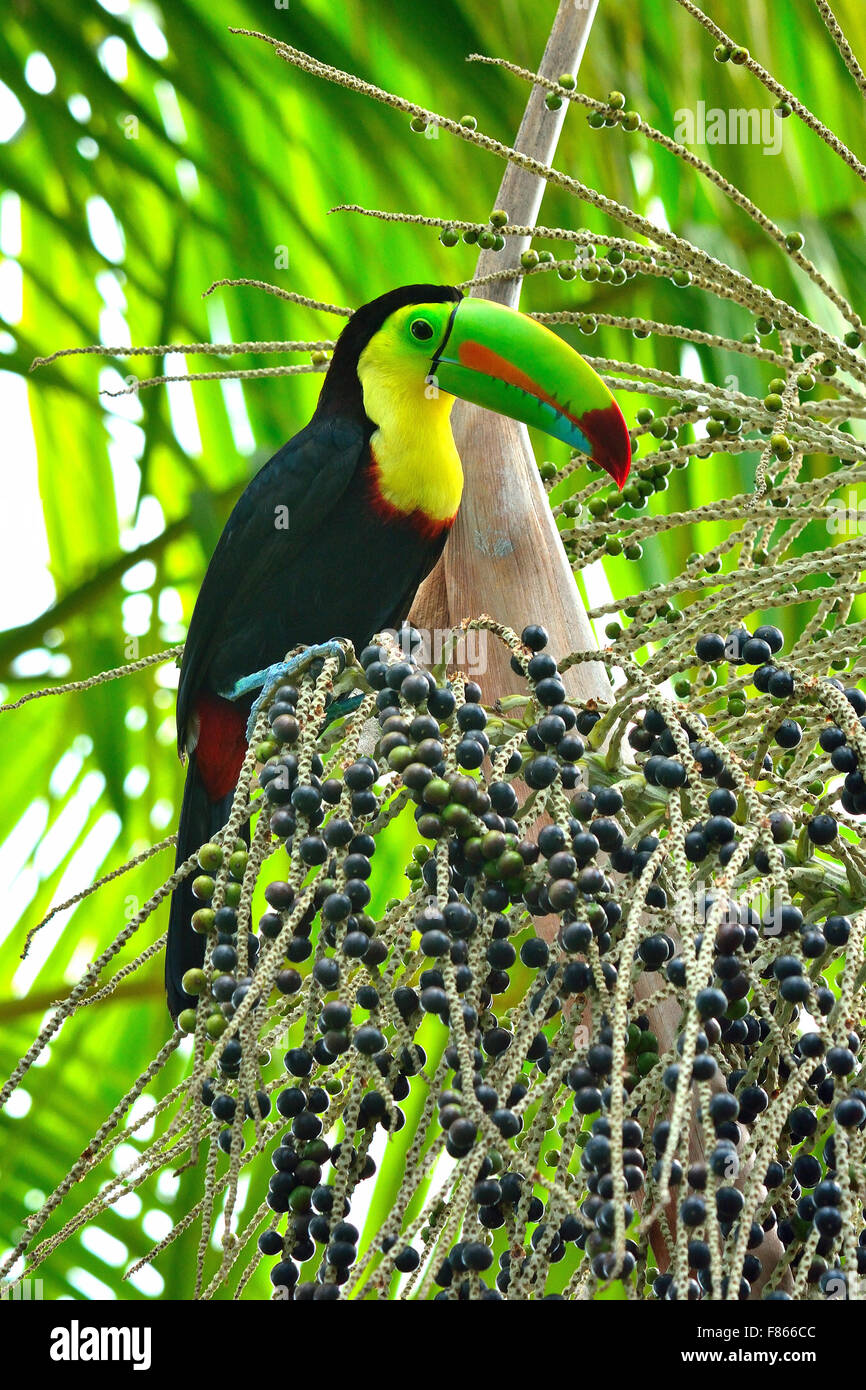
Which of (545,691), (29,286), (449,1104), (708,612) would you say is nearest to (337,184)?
(29,286)

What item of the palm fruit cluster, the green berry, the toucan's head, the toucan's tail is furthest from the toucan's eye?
the green berry

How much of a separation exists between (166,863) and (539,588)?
910 mm

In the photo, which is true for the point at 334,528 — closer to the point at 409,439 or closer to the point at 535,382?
the point at 409,439

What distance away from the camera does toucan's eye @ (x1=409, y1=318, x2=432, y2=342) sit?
1566 millimetres

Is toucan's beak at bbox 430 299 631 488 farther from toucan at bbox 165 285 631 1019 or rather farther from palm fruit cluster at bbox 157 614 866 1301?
palm fruit cluster at bbox 157 614 866 1301

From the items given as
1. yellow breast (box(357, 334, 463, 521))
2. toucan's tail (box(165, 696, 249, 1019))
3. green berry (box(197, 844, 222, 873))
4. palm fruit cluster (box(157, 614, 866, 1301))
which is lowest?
palm fruit cluster (box(157, 614, 866, 1301))

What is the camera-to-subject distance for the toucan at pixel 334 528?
1.59 meters

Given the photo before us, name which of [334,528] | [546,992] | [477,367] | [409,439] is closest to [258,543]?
[334,528]

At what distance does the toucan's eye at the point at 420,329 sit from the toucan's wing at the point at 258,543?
0.48ft

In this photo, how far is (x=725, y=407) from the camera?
1088mm

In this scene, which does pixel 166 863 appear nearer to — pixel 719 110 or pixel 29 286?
pixel 29 286

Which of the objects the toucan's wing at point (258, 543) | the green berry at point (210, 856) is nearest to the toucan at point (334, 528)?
the toucan's wing at point (258, 543)

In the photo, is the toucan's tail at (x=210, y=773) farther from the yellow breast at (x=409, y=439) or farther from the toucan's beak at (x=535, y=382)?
the toucan's beak at (x=535, y=382)

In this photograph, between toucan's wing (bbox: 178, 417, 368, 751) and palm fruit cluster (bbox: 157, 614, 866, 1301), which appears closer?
palm fruit cluster (bbox: 157, 614, 866, 1301)
